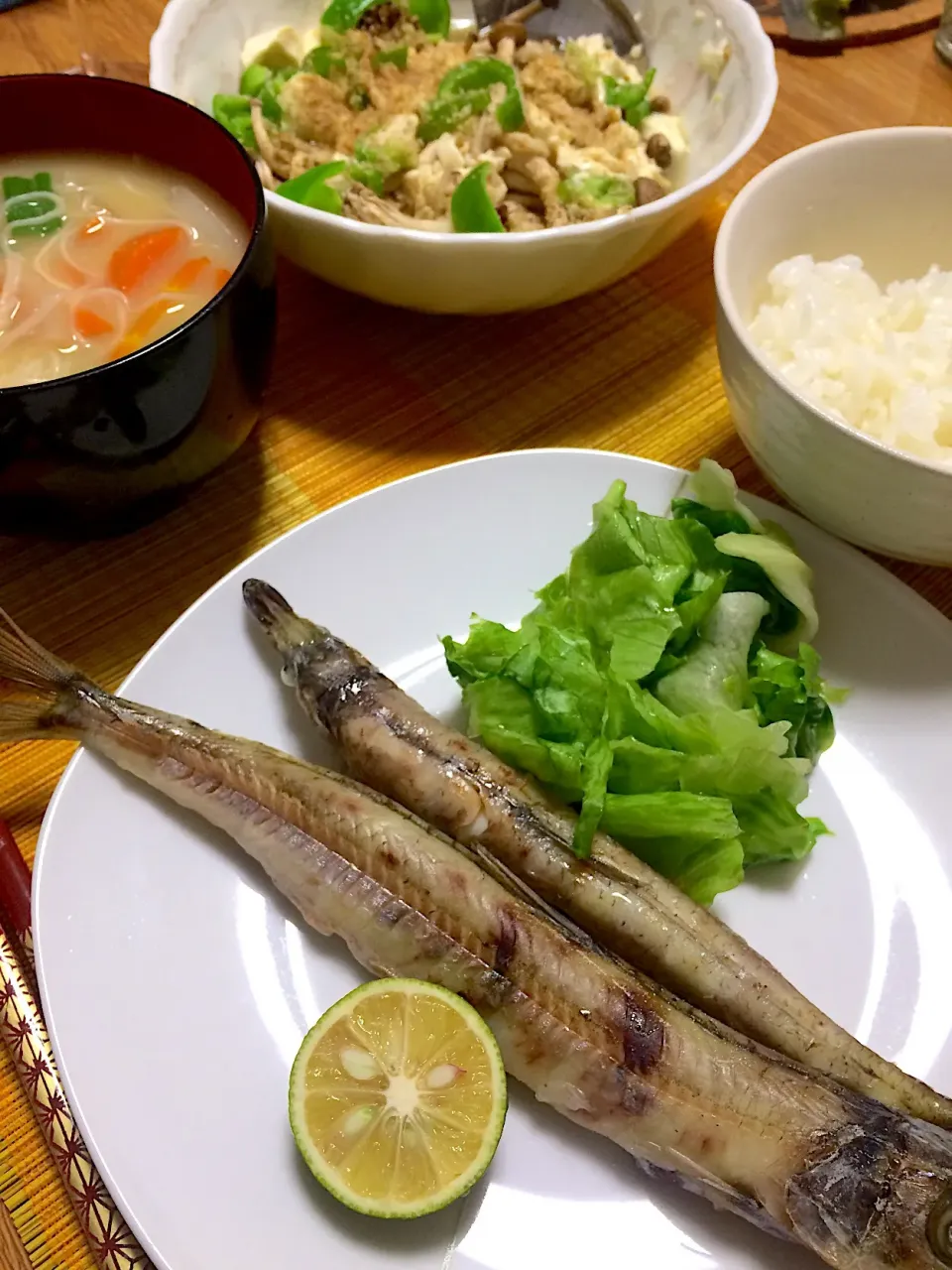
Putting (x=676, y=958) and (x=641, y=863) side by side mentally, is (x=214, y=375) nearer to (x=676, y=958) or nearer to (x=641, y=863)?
(x=641, y=863)

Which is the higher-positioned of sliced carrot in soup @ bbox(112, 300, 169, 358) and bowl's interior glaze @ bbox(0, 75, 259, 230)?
bowl's interior glaze @ bbox(0, 75, 259, 230)

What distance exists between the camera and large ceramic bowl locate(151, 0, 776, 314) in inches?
71.6

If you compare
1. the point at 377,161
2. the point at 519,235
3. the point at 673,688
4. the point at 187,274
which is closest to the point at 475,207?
the point at 519,235

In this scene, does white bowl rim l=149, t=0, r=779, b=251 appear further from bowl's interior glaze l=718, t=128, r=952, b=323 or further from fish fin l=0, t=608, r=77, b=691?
fish fin l=0, t=608, r=77, b=691

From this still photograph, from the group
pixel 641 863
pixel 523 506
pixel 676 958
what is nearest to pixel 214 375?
pixel 523 506

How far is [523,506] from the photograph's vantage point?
181 cm

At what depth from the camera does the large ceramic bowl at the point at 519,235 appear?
182 centimetres

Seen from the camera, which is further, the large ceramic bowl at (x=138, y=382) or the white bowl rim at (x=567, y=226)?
the white bowl rim at (x=567, y=226)

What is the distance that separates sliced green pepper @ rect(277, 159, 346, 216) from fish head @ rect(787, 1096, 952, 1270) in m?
1.72

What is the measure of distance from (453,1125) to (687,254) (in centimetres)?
187

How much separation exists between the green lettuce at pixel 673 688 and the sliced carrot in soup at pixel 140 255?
873 millimetres

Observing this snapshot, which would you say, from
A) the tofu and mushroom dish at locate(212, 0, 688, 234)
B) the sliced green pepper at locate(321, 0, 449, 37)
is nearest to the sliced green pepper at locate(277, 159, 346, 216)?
the tofu and mushroom dish at locate(212, 0, 688, 234)

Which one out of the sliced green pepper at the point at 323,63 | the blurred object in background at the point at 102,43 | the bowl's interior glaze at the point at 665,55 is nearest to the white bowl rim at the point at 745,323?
the bowl's interior glaze at the point at 665,55

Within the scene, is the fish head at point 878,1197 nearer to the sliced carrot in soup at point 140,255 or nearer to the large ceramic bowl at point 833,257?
the large ceramic bowl at point 833,257
